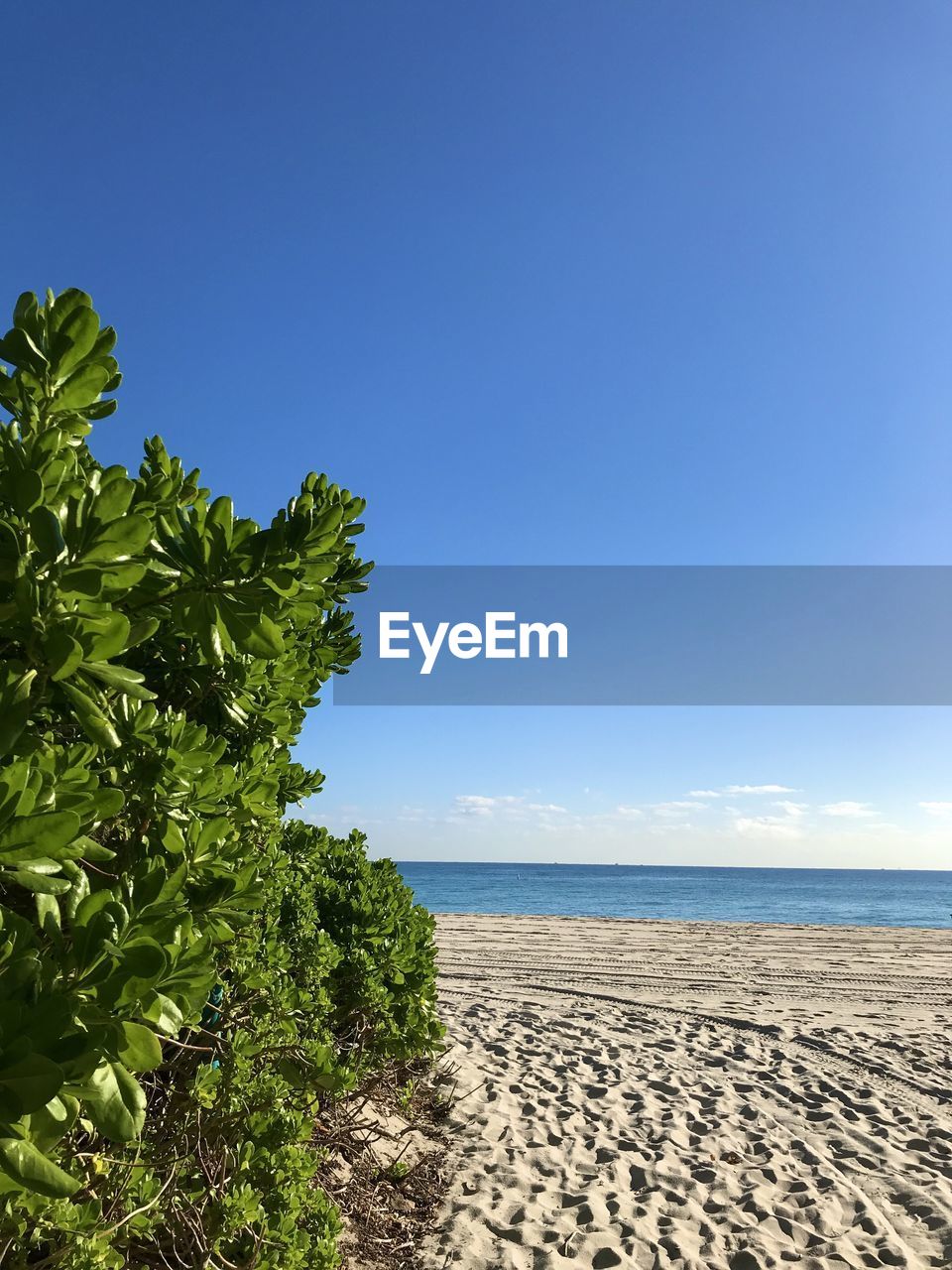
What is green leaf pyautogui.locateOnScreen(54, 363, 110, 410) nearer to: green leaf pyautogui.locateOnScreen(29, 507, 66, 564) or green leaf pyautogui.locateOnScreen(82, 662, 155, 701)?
green leaf pyautogui.locateOnScreen(29, 507, 66, 564)

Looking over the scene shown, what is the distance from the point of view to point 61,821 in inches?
38.4

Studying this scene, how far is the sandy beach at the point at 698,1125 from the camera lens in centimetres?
418

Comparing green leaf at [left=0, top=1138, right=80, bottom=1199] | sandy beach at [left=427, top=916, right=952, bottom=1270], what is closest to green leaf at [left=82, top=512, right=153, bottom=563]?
green leaf at [left=0, top=1138, right=80, bottom=1199]

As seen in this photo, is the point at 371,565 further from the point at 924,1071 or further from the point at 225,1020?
the point at 924,1071

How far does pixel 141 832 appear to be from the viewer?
73.7 inches

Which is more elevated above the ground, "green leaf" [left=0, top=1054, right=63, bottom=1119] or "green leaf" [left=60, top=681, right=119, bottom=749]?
"green leaf" [left=60, top=681, right=119, bottom=749]

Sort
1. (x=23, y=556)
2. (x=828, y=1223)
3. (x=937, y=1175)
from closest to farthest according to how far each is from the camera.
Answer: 1. (x=23, y=556)
2. (x=828, y=1223)
3. (x=937, y=1175)

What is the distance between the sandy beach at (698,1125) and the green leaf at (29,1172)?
3.73 metres

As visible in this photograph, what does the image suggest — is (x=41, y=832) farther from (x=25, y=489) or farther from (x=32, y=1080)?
(x=25, y=489)

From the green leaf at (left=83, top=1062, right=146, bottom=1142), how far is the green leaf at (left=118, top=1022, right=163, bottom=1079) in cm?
3

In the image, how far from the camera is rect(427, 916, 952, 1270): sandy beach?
13.7ft

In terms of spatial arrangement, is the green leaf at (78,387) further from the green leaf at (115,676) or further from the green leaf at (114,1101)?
the green leaf at (114,1101)

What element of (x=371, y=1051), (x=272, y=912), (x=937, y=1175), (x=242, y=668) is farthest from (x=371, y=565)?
(x=937, y=1175)

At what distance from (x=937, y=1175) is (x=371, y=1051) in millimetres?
3553
